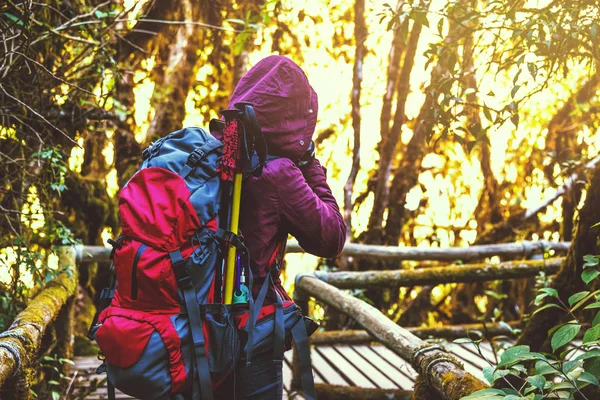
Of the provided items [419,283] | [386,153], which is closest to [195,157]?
[419,283]

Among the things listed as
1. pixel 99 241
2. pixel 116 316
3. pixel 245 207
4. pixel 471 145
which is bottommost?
pixel 99 241

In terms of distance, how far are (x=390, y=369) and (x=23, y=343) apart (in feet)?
9.04

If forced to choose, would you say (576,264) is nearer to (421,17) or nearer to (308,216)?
(421,17)

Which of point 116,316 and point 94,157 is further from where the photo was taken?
point 94,157

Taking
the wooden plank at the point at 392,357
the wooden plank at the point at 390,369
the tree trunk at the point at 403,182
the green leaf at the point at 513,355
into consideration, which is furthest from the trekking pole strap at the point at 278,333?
the tree trunk at the point at 403,182

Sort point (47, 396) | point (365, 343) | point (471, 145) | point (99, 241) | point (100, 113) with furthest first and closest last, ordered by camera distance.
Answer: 1. point (99, 241)
2. point (365, 343)
3. point (100, 113)
4. point (47, 396)
5. point (471, 145)

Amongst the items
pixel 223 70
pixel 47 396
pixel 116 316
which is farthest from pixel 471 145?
pixel 223 70

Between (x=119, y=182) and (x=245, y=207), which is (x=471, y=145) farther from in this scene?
(x=119, y=182)

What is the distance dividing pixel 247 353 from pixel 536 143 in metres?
5.83

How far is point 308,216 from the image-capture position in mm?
1934

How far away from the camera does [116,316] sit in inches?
69.0

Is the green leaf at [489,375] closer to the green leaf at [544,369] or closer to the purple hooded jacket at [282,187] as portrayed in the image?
the green leaf at [544,369]

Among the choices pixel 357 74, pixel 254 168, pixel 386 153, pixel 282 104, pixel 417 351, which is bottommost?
pixel 417 351

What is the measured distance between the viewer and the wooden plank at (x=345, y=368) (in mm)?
4138
